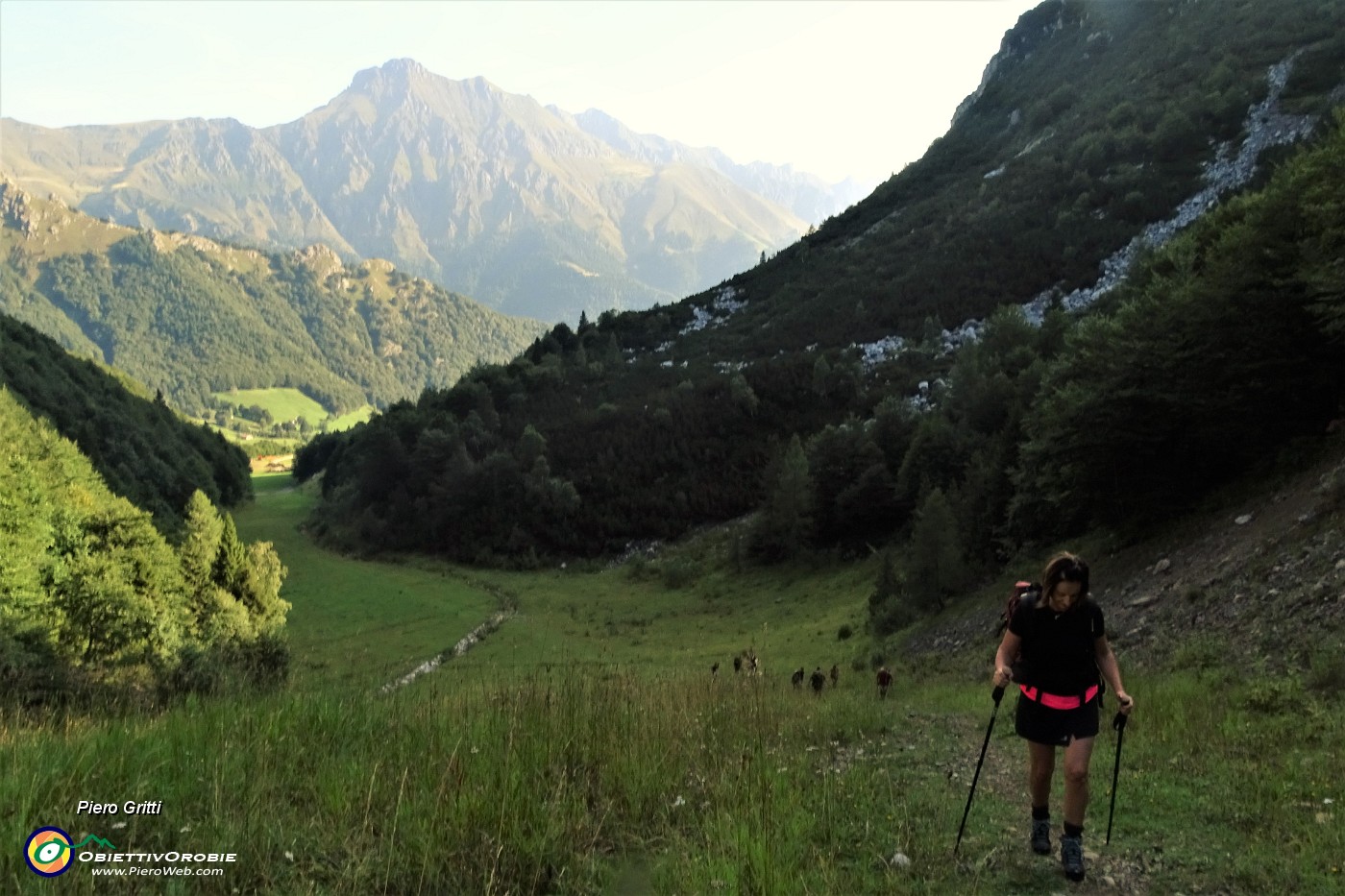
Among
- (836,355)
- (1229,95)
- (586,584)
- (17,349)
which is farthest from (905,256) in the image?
(17,349)

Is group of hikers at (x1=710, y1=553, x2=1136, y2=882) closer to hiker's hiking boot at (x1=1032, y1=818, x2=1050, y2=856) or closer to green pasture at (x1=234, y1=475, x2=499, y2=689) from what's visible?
hiker's hiking boot at (x1=1032, y1=818, x2=1050, y2=856)

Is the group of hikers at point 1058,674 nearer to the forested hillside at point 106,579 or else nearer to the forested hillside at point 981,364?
the forested hillside at point 981,364

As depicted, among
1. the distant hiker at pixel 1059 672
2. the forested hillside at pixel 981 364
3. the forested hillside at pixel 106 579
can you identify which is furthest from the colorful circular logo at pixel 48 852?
the forested hillside at pixel 981 364

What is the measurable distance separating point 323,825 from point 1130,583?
19.0 m

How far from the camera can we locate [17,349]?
7006 cm

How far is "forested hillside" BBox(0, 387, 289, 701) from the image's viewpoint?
25.0 meters

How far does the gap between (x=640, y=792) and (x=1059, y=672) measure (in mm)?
3217

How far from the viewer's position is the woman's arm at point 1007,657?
544 centimetres

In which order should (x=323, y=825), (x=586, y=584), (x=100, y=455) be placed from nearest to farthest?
(x=323, y=825) → (x=586, y=584) → (x=100, y=455)

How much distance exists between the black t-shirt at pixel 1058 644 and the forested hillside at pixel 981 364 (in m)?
17.0

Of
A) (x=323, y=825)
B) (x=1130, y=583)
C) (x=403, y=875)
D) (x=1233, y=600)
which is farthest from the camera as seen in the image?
(x=1130, y=583)

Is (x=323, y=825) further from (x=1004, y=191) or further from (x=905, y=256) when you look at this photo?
(x=1004, y=191)

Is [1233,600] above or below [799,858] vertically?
below

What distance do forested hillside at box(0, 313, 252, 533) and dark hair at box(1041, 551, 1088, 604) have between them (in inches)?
2392
